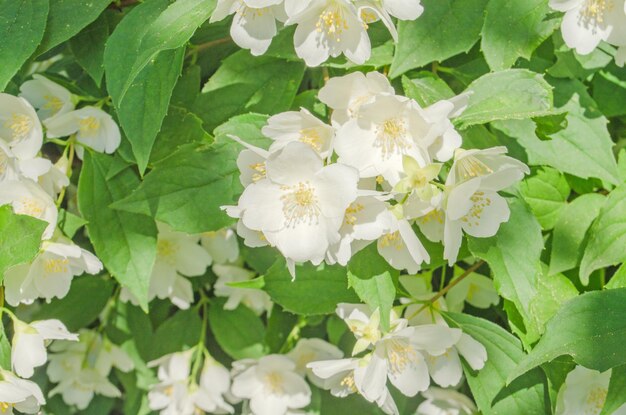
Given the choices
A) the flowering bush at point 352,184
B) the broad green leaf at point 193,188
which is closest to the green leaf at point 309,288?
the flowering bush at point 352,184

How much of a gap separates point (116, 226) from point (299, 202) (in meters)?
0.55

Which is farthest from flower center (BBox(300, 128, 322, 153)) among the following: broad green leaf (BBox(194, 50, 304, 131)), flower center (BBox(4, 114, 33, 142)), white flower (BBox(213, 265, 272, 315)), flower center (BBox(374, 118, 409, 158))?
white flower (BBox(213, 265, 272, 315))

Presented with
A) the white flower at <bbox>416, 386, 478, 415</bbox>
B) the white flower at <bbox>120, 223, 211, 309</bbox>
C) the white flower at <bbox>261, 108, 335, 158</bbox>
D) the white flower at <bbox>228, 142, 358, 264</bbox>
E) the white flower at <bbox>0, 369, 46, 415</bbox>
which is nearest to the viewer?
the white flower at <bbox>228, 142, 358, 264</bbox>

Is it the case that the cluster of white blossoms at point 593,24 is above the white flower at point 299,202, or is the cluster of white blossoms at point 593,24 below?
Answer: above

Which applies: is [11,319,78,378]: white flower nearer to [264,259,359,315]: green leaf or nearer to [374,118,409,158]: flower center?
[264,259,359,315]: green leaf

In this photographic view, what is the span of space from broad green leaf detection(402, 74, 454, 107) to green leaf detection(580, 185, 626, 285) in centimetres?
38

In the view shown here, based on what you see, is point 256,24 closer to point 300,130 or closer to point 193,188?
point 300,130

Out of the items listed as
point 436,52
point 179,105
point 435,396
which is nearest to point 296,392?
point 435,396

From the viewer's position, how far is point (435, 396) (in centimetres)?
187

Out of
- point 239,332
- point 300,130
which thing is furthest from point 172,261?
point 300,130

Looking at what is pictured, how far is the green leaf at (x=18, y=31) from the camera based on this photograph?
152 cm

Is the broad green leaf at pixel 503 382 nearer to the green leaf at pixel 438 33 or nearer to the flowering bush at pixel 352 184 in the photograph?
the flowering bush at pixel 352 184

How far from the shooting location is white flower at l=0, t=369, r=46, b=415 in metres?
1.47

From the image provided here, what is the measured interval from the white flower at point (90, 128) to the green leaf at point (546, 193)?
0.88 metres
